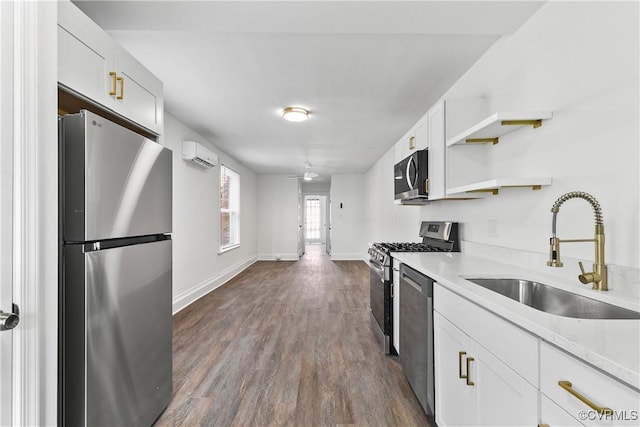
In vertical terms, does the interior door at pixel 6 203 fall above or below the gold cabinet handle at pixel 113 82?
below

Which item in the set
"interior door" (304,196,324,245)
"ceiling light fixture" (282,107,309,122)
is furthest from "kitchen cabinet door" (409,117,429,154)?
"interior door" (304,196,324,245)

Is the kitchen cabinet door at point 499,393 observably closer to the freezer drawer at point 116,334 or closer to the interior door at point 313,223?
the freezer drawer at point 116,334

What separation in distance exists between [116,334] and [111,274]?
298 mm

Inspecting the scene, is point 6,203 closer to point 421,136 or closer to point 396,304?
point 396,304

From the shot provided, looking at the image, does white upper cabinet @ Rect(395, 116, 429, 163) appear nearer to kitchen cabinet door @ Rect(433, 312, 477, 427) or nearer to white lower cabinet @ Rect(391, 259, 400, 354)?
white lower cabinet @ Rect(391, 259, 400, 354)

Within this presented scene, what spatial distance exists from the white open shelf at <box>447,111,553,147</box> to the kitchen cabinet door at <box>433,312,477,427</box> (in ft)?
3.64

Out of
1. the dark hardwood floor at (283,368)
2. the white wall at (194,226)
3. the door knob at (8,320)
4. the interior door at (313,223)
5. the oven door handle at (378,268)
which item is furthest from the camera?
the interior door at (313,223)

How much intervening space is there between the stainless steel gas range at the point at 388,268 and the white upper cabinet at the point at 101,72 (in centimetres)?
208

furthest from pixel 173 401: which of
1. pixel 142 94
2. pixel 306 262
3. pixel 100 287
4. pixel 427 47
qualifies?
pixel 306 262

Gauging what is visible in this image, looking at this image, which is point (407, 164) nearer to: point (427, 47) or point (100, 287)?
point (427, 47)

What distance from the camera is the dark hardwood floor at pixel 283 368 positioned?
183cm

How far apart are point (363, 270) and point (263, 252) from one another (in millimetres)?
3146

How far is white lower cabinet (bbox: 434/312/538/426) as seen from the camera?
964 millimetres

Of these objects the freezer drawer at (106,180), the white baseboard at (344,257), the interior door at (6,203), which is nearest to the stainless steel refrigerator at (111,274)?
the freezer drawer at (106,180)
